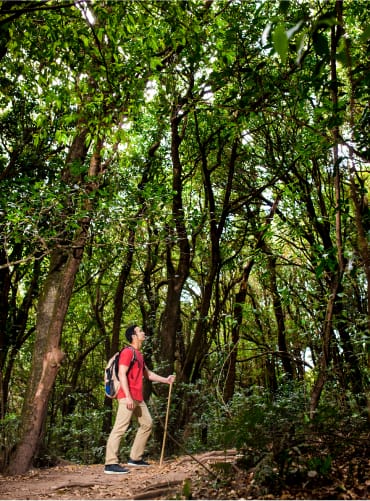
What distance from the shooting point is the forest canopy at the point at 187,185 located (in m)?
5.60

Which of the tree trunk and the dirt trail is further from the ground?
the tree trunk

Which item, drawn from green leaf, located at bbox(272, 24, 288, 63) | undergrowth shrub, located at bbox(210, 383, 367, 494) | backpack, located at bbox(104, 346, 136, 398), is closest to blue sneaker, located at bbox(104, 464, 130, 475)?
backpack, located at bbox(104, 346, 136, 398)

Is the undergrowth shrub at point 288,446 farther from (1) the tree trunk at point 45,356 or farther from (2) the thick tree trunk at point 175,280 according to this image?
(2) the thick tree trunk at point 175,280

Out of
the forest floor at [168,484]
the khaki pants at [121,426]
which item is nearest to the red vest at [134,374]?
the khaki pants at [121,426]

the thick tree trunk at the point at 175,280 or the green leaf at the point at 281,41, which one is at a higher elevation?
the thick tree trunk at the point at 175,280

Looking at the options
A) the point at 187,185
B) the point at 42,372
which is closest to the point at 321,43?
the point at 42,372

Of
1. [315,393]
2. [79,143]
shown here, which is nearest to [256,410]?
[315,393]

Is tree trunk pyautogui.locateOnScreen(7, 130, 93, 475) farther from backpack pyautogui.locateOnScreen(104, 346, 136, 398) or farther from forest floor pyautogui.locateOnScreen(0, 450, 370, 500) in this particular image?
backpack pyautogui.locateOnScreen(104, 346, 136, 398)

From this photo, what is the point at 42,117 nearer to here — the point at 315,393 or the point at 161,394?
the point at 315,393

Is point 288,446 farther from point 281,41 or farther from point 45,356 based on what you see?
point 45,356

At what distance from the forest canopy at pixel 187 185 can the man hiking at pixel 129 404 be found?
55.4 inches

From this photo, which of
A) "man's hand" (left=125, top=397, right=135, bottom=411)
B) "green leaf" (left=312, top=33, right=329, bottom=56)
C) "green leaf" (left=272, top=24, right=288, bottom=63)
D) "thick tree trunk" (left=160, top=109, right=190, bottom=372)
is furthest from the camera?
"thick tree trunk" (left=160, top=109, right=190, bottom=372)

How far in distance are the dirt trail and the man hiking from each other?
0.24 metres

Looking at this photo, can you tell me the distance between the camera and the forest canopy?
5.60 meters
